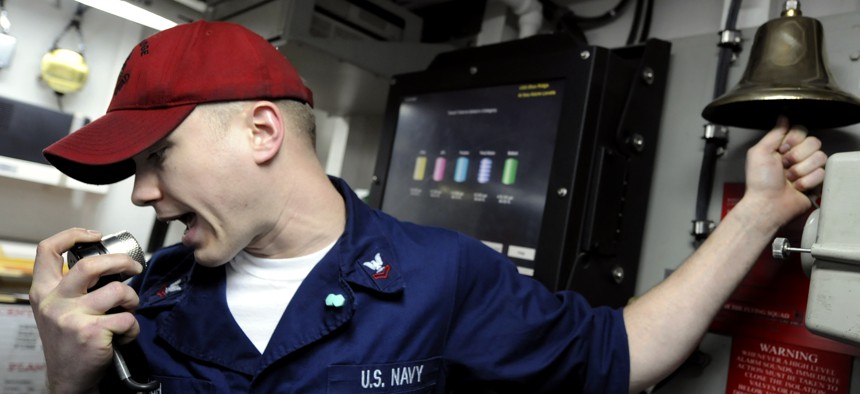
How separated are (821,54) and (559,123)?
543 mm

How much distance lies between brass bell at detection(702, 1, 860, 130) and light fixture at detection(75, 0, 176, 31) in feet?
3.99

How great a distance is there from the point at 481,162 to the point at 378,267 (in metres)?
0.57

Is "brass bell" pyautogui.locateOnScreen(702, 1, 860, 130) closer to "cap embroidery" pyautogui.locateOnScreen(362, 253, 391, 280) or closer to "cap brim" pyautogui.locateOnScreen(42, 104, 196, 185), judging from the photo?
"cap embroidery" pyautogui.locateOnScreen(362, 253, 391, 280)

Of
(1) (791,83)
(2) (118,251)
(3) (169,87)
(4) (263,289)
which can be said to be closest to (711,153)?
(1) (791,83)

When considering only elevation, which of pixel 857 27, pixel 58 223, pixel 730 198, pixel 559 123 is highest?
pixel 857 27

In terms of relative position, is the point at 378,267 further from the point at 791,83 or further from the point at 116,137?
the point at 791,83

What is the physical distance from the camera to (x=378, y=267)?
1.19m

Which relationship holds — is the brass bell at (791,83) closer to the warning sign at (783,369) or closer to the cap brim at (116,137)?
the warning sign at (783,369)

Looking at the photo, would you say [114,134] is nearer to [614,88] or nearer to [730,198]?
[614,88]

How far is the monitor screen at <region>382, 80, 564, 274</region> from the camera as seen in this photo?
152 cm

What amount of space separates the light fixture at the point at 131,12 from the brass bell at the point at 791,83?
1216 mm

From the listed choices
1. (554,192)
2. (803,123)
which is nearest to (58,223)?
(554,192)

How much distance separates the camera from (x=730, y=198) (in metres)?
1.33

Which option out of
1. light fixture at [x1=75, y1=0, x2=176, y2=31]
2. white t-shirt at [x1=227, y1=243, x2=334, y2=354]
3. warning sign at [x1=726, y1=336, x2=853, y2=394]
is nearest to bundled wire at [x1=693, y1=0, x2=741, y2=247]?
warning sign at [x1=726, y1=336, x2=853, y2=394]
